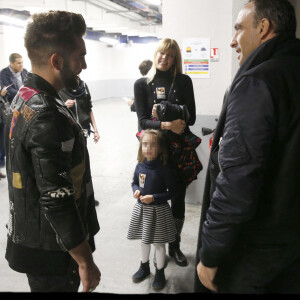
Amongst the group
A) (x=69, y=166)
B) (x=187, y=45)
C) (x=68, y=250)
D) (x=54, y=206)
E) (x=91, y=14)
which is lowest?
(x=68, y=250)

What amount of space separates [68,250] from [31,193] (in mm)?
249

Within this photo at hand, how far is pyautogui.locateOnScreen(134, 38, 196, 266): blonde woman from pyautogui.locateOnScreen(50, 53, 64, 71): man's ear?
3.90 feet

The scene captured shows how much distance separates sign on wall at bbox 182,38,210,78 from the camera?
10.9 feet

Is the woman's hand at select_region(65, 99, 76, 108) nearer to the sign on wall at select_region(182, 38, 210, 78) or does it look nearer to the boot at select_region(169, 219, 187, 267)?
the sign on wall at select_region(182, 38, 210, 78)

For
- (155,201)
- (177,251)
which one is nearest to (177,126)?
(155,201)

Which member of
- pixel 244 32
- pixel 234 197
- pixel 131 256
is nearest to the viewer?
pixel 234 197

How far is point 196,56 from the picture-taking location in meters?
3.37

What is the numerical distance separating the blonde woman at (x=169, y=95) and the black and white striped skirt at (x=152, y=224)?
0.20 meters

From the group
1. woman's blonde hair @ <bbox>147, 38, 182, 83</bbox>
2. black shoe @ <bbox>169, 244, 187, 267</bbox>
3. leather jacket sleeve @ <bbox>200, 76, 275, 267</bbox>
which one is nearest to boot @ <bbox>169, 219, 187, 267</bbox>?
black shoe @ <bbox>169, 244, 187, 267</bbox>

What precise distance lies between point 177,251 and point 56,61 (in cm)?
186

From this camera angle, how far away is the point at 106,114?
11.2 meters

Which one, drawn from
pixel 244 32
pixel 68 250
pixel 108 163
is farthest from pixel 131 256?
pixel 108 163

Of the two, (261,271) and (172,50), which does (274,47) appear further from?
(172,50)

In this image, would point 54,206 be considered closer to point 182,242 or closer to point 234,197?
point 234,197
